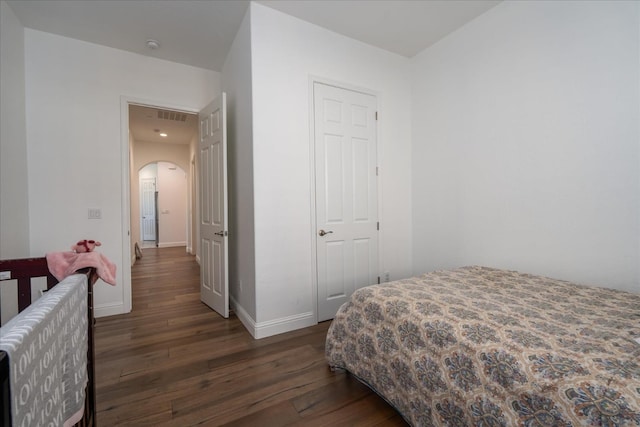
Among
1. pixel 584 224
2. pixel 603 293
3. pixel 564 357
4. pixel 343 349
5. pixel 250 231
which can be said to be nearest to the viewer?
pixel 564 357

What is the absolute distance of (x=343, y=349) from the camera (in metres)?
1.86

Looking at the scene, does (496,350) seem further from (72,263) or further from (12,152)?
(12,152)

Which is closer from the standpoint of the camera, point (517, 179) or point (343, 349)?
point (343, 349)

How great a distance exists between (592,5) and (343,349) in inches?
117

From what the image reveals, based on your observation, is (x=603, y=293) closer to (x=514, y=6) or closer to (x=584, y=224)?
(x=584, y=224)

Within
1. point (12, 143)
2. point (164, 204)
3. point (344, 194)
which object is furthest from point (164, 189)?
point (344, 194)

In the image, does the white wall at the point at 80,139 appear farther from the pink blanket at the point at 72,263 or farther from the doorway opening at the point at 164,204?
the doorway opening at the point at 164,204

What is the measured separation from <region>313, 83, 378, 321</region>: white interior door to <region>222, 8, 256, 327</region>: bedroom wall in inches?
25.8

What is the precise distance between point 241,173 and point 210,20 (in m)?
1.48

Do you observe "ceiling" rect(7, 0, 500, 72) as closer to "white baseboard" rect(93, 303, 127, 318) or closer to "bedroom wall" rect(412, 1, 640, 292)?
"bedroom wall" rect(412, 1, 640, 292)

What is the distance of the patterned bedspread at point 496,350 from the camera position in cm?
91

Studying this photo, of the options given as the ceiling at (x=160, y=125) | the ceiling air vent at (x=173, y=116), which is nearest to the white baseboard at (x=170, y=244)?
the ceiling at (x=160, y=125)

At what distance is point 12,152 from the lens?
2455mm

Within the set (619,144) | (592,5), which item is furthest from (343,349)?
(592,5)
